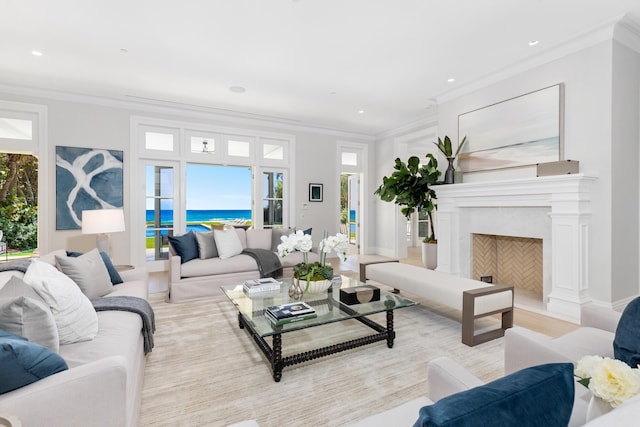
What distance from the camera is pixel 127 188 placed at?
516 centimetres

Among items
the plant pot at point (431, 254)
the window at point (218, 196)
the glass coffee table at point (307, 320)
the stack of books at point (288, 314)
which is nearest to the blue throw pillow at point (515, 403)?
the glass coffee table at point (307, 320)

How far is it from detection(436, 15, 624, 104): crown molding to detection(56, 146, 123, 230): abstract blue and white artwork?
18.4 ft

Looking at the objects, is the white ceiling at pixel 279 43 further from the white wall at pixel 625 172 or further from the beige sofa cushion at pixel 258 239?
the beige sofa cushion at pixel 258 239

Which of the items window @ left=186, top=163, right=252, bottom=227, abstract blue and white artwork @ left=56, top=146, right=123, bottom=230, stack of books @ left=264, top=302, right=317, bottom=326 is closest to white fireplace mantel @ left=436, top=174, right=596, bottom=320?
stack of books @ left=264, top=302, right=317, bottom=326

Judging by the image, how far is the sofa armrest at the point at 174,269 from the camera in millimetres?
3670

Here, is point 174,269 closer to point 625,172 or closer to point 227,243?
point 227,243

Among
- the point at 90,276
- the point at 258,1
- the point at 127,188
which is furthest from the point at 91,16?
the point at 127,188

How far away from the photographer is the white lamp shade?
3607 millimetres

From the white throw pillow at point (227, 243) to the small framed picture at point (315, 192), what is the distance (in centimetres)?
254

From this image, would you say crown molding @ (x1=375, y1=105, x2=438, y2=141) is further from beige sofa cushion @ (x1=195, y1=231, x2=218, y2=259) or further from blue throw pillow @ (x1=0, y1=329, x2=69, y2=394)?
blue throw pillow @ (x1=0, y1=329, x2=69, y2=394)

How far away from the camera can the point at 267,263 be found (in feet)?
13.6

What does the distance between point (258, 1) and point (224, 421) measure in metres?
3.19

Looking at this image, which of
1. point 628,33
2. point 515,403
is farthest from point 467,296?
point 628,33

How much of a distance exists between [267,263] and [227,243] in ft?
2.20
